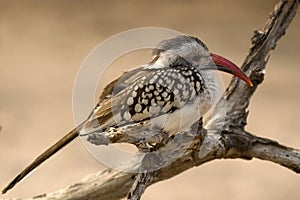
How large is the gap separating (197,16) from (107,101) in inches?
69.6

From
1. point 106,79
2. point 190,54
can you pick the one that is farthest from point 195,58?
point 106,79

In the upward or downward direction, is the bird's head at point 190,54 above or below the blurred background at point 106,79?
below

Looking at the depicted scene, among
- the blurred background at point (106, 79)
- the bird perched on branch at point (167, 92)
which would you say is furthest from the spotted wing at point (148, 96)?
the blurred background at point (106, 79)

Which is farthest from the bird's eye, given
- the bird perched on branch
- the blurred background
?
the blurred background

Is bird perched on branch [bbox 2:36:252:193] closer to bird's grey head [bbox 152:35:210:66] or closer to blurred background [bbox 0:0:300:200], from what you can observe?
bird's grey head [bbox 152:35:210:66]

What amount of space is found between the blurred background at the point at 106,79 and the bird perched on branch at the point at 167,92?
884 mm

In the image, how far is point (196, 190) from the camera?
1919 mm

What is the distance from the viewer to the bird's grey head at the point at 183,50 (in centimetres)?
101

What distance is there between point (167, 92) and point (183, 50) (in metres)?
0.07

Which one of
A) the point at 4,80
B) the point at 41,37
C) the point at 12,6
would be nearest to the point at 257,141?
the point at 4,80

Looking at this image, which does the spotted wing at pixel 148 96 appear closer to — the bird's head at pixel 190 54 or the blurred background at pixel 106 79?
the bird's head at pixel 190 54

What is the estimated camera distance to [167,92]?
1.00 meters

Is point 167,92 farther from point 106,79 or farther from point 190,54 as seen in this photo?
point 106,79

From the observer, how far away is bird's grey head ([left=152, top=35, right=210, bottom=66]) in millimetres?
1014
